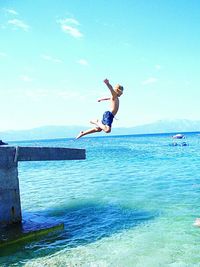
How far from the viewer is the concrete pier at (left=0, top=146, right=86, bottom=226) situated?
1172 cm

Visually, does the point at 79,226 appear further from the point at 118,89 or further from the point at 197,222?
the point at 118,89

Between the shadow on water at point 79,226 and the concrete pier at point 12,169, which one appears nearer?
the shadow on water at point 79,226

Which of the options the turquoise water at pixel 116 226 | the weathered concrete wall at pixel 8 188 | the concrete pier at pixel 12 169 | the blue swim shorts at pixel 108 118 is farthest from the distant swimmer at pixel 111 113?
the turquoise water at pixel 116 226

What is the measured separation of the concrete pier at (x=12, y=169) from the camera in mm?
11719

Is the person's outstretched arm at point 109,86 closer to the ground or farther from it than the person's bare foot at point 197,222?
farther from it

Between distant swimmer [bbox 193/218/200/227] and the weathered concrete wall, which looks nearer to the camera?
the weathered concrete wall

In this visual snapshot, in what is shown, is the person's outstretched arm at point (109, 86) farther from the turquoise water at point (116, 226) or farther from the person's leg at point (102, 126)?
the turquoise water at point (116, 226)

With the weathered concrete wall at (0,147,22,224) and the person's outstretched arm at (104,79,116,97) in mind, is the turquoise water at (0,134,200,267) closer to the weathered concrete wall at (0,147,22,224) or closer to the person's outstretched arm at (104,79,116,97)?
the weathered concrete wall at (0,147,22,224)

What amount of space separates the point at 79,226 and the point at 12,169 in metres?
3.83

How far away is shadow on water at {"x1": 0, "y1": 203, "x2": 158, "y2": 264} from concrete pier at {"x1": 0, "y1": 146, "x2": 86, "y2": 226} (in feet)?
3.86

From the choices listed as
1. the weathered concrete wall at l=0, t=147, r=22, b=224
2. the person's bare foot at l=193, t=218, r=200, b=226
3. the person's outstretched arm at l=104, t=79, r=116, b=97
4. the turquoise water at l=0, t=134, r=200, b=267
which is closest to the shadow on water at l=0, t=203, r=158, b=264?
the turquoise water at l=0, t=134, r=200, b=267

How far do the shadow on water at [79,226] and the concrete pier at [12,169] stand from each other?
46.4 inches

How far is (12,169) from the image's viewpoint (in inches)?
469

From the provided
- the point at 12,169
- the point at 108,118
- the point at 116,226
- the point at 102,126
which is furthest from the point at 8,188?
the point at 116,226
